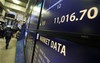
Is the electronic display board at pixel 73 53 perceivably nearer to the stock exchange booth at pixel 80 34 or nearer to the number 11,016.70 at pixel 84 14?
the stock exchange booth at pixel 80 34

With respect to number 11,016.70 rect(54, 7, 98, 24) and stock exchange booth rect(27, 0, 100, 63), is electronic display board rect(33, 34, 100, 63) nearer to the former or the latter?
stock exchange booth rect(27, 0, 100, 63)

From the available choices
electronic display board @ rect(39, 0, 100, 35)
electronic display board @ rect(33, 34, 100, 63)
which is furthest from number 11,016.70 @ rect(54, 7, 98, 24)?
electronic display board @ rect(33, 34, 100, 63)

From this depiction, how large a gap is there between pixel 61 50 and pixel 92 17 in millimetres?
301

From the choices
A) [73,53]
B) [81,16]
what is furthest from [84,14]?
[73,53]

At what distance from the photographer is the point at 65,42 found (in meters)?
0.66

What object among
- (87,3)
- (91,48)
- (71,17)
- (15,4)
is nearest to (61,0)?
(71,17)

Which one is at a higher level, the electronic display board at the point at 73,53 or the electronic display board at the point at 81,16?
the electronic display board at the point at 81,16

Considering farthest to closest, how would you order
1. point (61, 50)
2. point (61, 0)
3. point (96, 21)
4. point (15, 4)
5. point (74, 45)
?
point (15, 4) < point (61, 0) < point (61, 50) < point (74, 45) < point (96, 21)

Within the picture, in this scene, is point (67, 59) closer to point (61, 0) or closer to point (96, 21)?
point (96, 21)

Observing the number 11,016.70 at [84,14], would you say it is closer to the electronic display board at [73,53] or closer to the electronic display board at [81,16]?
the electronic display board at [81,16]

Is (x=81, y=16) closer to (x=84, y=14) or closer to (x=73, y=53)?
(x=84, y=14)

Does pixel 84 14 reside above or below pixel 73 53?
above

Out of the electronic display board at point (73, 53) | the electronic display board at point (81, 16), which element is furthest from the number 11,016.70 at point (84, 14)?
the electronic display board at point (73, 53)

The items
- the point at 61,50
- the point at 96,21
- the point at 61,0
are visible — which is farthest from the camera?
the point at 61,0
